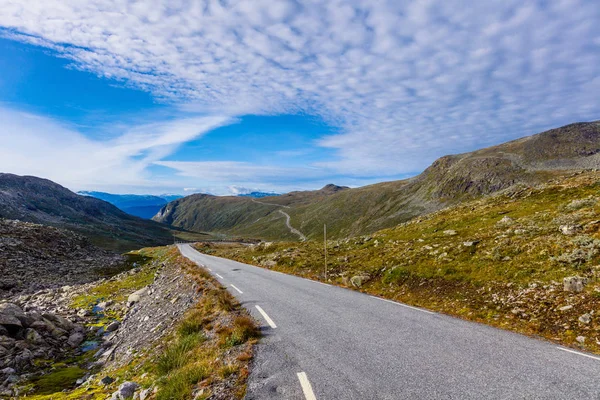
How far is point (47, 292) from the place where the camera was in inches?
1099

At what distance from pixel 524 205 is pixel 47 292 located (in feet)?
148

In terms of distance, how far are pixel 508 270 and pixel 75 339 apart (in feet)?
73.8

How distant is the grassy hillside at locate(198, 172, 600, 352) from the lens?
1038 cm

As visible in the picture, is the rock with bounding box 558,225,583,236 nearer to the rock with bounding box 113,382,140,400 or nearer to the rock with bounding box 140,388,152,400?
the rock with bounding box 140,388,152,400

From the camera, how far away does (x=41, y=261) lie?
1623 inches

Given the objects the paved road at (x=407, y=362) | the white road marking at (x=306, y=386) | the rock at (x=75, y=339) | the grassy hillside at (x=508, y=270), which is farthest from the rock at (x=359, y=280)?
the rock at (x=75, y=339)

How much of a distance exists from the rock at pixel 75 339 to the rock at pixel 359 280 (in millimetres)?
A: 15704

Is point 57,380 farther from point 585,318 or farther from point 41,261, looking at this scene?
point 41,261

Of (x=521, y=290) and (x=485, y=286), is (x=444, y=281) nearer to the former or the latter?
(x=485, y=286)

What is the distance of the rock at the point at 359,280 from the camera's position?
19.0m

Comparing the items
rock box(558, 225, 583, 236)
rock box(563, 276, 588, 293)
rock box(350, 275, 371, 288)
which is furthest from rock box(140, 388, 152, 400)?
rock box(558, 225, 583, 236)

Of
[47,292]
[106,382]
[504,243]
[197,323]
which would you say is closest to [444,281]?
[504,243]

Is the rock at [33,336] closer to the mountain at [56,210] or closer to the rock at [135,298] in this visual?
the rock at [135,298]

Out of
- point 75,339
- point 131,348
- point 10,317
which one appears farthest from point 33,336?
point 131,348
